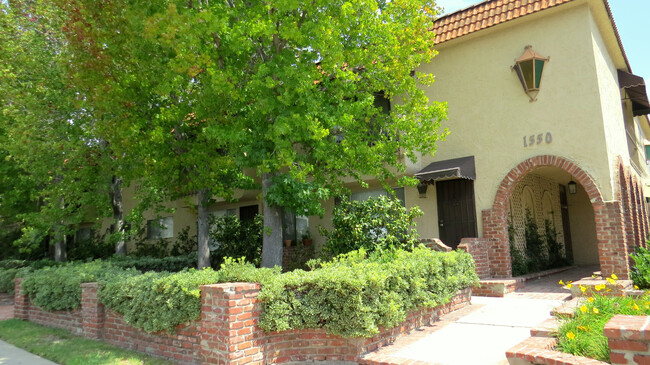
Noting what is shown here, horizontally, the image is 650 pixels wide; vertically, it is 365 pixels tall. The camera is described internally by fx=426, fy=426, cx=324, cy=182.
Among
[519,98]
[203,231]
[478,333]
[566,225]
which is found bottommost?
[478,333]

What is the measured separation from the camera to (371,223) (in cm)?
971

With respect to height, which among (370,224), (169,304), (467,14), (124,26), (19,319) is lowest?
(19,319)

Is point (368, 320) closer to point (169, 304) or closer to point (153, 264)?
point (169, 304)

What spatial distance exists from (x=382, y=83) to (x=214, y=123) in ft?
12.3

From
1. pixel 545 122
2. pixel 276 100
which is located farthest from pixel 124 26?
pixel 545 122

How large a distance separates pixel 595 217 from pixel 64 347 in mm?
10559

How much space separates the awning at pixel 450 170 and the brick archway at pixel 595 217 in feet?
2.84

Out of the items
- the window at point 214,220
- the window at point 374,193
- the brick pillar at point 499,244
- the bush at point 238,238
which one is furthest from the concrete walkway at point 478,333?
the window at point 214,220

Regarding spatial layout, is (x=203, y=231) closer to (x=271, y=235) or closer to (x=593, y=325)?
(x=271, y=235)

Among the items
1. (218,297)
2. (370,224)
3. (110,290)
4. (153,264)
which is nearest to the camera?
(218,297)

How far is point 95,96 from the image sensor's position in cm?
981

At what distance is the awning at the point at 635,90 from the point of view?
13.2 meters

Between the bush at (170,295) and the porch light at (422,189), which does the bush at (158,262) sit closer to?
the bush at (170,295)

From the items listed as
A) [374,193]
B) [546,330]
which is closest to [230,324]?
[546,330]
